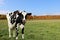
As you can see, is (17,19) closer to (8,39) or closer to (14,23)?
(14,23)

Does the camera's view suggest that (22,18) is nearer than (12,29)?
Yes

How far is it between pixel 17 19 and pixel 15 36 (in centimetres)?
176

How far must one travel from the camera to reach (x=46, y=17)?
149ft

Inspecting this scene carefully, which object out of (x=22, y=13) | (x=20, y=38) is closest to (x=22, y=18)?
(x=22, y=13)

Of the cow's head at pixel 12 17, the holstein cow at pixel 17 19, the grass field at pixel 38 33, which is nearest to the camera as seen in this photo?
the holstein cow at pixel 17 19

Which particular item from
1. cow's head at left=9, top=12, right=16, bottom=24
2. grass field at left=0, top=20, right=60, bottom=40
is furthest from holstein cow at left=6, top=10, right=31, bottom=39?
grass field at left=0, top=20, right=60, bottom=40

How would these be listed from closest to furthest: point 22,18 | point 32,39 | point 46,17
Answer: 1. point 22,18
2. point 32,39
3. point 46,17

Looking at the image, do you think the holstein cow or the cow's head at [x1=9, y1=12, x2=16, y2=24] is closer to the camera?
the holstein cow

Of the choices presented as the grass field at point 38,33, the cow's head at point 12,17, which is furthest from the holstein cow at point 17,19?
the grass field at point 38,33

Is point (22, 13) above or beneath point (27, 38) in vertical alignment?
above

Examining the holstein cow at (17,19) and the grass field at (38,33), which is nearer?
the holstein cow at (17,19)

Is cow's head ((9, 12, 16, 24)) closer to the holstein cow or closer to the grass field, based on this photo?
the holstein cow

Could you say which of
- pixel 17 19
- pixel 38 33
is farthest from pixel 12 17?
pixel 38 33

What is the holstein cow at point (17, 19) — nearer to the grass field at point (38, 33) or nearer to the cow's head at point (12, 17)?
the cow's head at point (12, 17)
